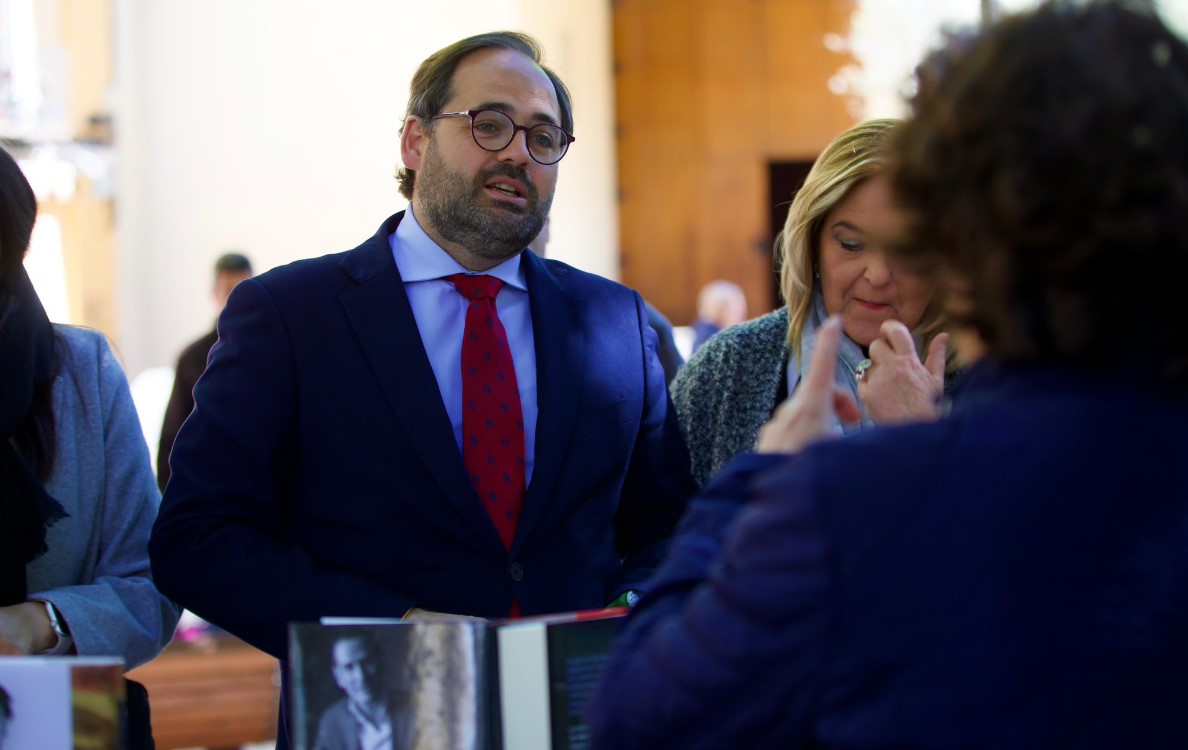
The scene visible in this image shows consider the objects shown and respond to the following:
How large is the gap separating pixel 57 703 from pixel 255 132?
682cm

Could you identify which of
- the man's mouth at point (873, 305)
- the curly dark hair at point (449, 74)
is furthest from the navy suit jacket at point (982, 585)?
the curly dark hair at point (449, 74)

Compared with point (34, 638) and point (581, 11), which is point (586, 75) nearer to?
point (581, 11)

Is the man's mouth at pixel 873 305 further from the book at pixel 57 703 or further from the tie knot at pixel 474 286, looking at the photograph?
the book at pixel 57 703

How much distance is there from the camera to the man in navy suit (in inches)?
71.1

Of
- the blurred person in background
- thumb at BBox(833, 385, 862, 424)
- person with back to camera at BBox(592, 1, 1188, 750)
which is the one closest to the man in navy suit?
thumb at BBox(833, 385, 862, 424)

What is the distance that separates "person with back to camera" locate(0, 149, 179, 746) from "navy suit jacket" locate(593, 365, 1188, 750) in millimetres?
1179

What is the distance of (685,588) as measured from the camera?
1117 millimetres

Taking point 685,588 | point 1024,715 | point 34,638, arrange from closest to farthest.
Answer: point 1024,715 → point 685,588 → point 34,638

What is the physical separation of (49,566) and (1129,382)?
159 cm

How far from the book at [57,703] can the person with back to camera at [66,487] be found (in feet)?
1.21

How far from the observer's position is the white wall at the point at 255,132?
738 cm

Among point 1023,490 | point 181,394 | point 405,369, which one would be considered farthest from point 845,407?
point 181,394

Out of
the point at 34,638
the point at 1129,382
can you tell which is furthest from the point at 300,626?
the point at 1129,382

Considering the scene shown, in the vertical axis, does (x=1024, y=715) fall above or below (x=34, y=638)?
above
